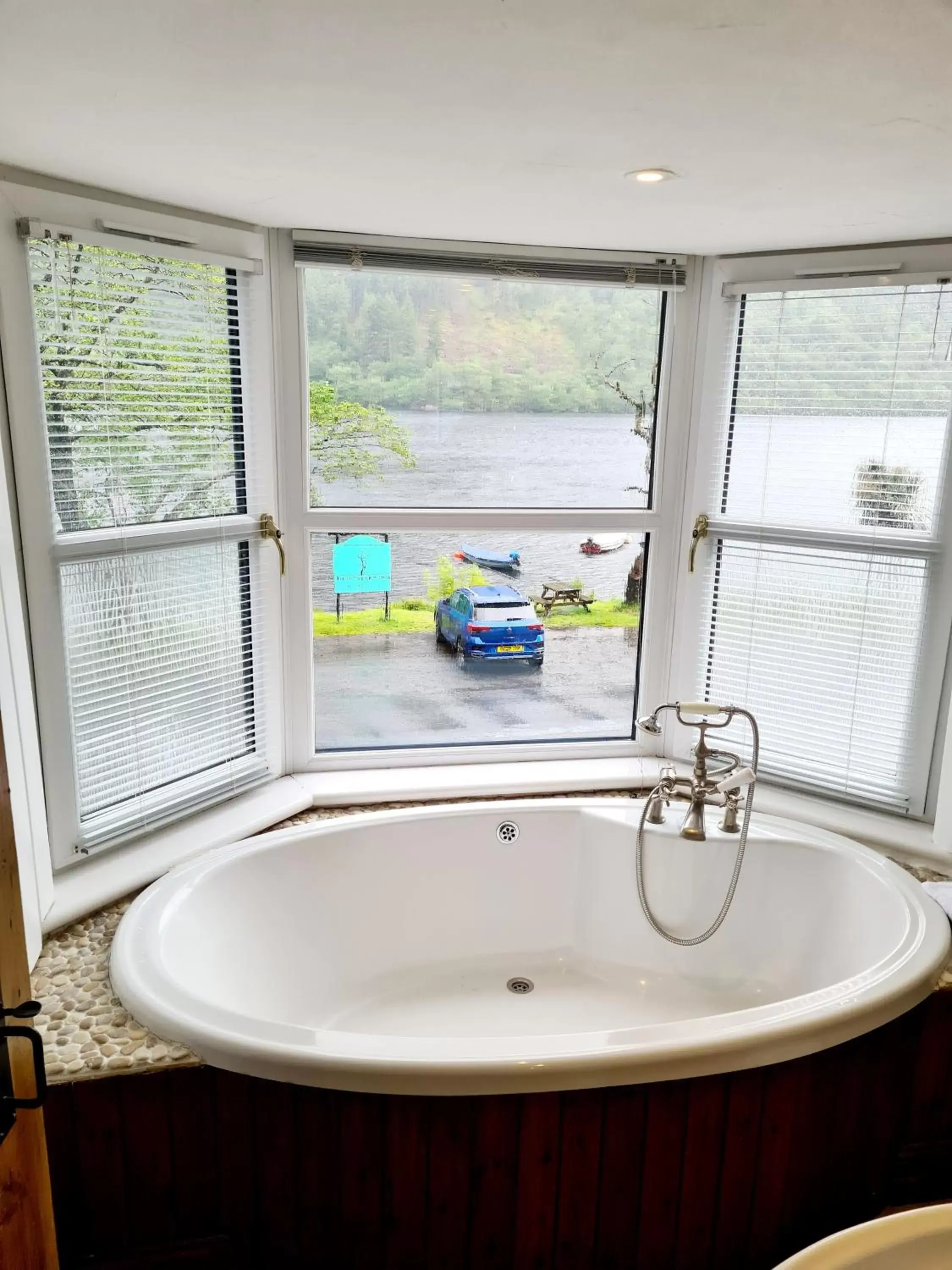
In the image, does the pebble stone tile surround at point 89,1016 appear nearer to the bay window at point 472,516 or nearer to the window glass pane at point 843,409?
the bay window at point 472,516

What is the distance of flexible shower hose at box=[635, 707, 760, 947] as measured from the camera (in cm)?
252

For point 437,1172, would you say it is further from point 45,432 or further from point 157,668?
point 45,432

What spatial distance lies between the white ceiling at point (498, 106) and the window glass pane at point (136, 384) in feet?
0.64

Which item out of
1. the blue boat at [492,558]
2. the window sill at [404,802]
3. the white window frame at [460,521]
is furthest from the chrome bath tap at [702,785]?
the blue boat at [492,558]

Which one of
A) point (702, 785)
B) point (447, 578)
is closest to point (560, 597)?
point (447, 578)

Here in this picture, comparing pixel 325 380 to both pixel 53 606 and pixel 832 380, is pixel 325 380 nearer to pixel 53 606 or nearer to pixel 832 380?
pixel 53 606

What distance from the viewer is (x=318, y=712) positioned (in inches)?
115

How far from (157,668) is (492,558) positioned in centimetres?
109

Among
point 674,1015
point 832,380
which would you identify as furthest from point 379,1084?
point 832,380

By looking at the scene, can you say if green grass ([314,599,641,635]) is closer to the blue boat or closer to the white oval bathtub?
the blue boat

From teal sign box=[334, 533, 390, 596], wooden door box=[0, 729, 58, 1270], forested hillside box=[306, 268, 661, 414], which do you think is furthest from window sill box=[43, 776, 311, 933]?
forested hillside box=[306, 268, 661, 414]

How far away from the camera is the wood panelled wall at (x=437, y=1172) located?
1690mm

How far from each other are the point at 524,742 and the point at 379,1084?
1532 millimetres

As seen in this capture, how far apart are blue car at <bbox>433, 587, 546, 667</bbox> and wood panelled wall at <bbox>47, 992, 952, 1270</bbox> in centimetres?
151
